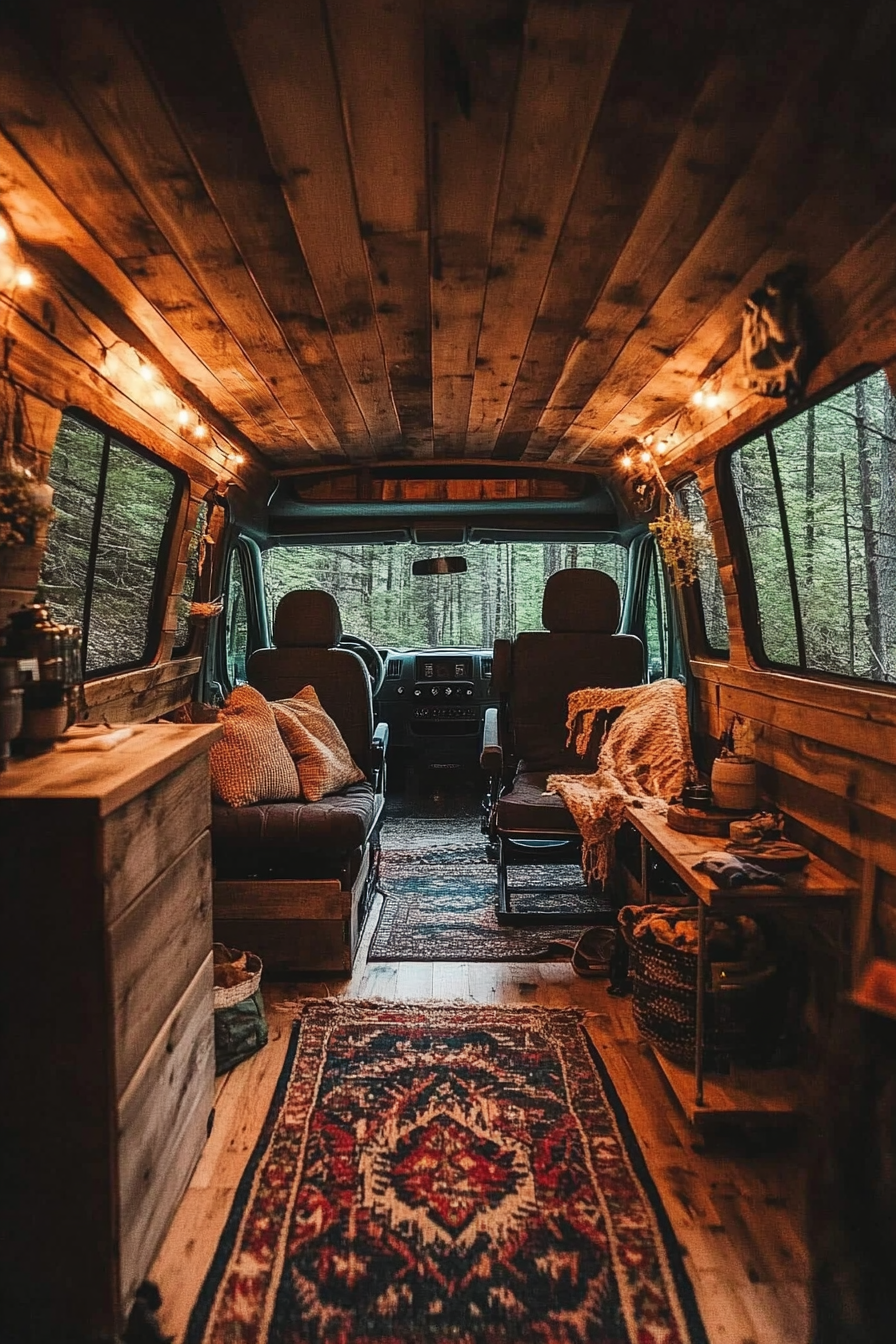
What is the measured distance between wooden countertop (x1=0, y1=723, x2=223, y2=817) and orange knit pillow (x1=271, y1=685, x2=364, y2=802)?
169 centimetres

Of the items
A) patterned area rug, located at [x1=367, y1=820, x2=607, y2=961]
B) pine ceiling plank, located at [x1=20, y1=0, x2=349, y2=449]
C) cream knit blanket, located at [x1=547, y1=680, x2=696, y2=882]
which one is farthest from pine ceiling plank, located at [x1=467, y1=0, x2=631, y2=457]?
patterned area rug, located at [x1=367, y1=820, x2=607, y2=961]

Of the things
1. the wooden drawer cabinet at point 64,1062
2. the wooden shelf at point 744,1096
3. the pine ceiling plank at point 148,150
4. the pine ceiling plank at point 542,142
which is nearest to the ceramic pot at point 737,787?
the wooden shelf at point 744,1096

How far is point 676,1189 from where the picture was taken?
205cm

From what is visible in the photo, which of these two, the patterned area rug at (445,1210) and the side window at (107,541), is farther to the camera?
the side window at (107,541)

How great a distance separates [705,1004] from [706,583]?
96.5 inches

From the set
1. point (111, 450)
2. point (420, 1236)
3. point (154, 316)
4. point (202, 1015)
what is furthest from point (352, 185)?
point (420, 1236)

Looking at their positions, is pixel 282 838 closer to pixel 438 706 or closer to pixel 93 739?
pixel 93 739

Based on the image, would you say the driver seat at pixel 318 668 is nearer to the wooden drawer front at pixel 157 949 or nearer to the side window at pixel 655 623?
the side window at pixel 655 623

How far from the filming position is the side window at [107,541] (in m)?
3.14

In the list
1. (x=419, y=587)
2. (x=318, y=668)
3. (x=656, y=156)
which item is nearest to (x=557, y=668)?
(x=318, y=668)

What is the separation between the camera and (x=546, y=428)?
4.05 m

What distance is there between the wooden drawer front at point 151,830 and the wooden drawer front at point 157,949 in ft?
0.12

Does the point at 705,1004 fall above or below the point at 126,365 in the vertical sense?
below

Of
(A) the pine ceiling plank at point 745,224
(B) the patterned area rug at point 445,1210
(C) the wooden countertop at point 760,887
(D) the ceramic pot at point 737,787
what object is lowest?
(B) the patterned area rug at point 445,1210
